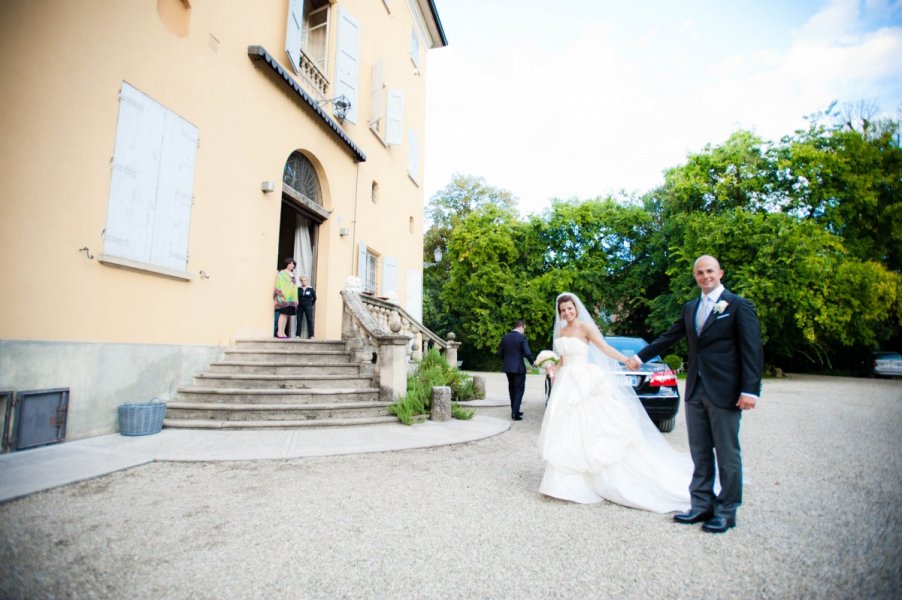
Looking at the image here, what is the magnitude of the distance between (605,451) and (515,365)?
15.1 feet

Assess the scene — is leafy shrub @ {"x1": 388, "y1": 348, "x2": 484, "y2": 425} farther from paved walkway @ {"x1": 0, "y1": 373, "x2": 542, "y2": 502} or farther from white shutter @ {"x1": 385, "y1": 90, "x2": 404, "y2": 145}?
white shutter @ {"x1": 385, "y1": 90, "x2": 404, "y2": 145}

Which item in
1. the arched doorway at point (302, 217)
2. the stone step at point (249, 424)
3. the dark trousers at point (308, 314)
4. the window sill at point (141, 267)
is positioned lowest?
the stone step at point (249, 424)

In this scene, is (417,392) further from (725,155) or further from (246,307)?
(725,155)

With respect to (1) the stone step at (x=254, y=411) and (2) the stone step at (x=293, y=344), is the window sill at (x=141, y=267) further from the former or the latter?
(1) the stone step at (x=254, y=411)

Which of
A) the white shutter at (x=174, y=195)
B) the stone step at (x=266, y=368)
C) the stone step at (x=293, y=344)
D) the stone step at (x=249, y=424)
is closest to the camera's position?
the stone step at (x=249, y=424)

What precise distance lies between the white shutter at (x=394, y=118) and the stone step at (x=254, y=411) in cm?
935

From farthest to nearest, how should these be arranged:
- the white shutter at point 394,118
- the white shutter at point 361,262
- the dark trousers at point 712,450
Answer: the white shutter at point 394,118
the white shutter at point 361,262
the dark trousers at point 712,450

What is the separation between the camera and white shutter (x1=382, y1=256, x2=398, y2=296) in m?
13.2

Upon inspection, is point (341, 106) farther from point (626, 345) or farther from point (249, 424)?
point (626, 345)

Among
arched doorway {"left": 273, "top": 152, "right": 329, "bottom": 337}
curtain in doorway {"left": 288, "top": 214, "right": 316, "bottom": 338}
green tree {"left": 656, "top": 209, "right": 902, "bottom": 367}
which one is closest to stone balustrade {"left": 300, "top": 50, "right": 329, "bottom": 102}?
arched doorway {"left": 273, "top": 152, "right": 329, "bottom": 337}

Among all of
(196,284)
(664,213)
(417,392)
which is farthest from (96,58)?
(664,213)

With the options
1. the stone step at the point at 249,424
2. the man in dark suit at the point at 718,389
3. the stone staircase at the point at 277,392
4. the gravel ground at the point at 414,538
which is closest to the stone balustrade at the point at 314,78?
the stone staircase at the point at 277,392

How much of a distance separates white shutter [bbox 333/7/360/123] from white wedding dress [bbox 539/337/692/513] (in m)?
9.64

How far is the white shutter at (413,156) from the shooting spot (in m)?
15.5
